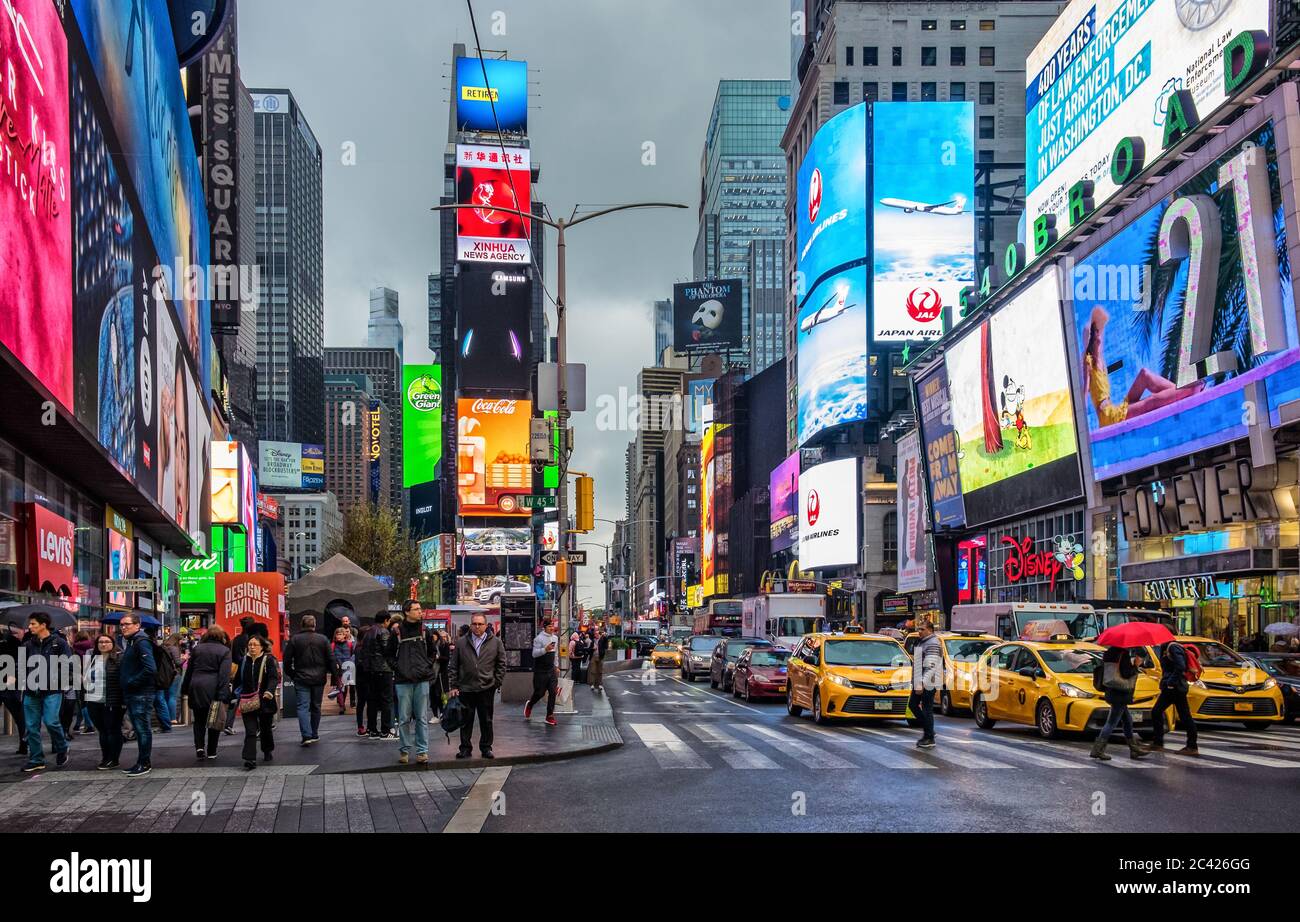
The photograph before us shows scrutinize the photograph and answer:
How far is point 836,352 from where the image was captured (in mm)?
90562

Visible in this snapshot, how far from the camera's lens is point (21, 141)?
17.0 m

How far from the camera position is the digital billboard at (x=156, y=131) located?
23.9m

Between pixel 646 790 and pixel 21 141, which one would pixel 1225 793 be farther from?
pixel 21 141

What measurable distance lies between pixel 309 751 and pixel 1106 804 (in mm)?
10536

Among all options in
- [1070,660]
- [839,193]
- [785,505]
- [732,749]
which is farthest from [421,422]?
[732,749]

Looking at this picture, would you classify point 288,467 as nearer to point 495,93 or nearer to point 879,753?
point 495,93

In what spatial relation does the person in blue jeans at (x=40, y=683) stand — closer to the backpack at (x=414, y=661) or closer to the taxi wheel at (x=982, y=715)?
the backpack at (x=414, y=661)

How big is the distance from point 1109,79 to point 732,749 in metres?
39.1

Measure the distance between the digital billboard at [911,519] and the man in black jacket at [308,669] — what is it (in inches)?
2448

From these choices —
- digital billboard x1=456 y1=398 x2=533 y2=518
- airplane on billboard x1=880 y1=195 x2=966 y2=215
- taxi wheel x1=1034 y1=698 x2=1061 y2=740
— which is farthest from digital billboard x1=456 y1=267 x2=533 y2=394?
taxi wheel x1=1034 y1=698 x2=1061 y2=740

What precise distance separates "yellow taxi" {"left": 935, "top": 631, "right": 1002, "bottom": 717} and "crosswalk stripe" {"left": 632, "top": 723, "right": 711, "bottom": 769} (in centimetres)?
560

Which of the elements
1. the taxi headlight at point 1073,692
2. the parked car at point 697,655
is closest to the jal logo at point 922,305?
the parked car at point 697,655

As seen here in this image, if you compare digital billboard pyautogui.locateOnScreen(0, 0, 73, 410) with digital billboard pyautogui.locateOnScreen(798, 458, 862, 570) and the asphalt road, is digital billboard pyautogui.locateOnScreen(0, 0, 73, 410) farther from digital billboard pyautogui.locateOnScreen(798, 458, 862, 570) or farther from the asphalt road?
digital billboard pyautogui.locateOnScreen(798, 458, 862, 570)
